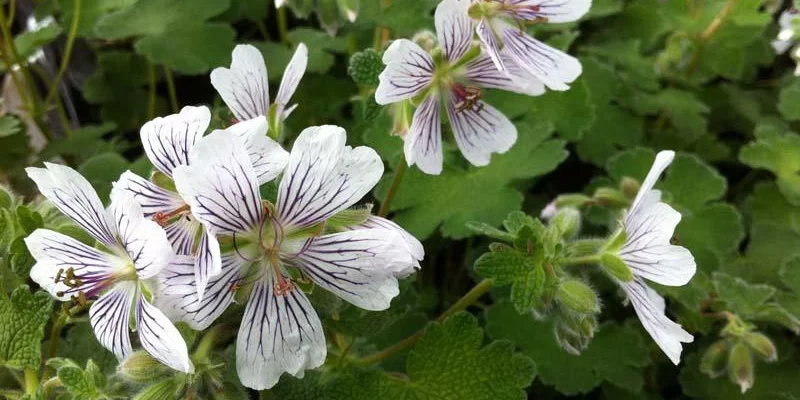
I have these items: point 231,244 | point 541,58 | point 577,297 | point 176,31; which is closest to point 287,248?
point 231,244

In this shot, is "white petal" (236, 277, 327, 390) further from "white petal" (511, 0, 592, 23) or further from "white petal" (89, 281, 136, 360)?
"white petal" (511, 0, 592, 23)

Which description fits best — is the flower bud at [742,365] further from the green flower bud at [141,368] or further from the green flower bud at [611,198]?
the green flower bud at [141,368]

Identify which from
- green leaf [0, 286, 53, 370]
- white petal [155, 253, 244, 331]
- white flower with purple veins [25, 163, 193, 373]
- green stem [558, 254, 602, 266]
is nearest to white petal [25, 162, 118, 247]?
white flower with purple veins [25, 163, 193, 373]

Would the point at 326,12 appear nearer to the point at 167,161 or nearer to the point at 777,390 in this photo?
the point at 167,161

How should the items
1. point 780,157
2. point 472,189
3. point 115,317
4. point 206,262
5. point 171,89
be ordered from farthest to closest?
point 171,89 → point 780,157 → point 472,189 → point 115,317 → point 206,262

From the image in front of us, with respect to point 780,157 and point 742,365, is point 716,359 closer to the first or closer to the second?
point 742,365

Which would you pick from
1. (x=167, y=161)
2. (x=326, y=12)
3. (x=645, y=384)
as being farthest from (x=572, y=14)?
(x=645, y=384)

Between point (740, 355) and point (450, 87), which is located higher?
point (450, 87)
